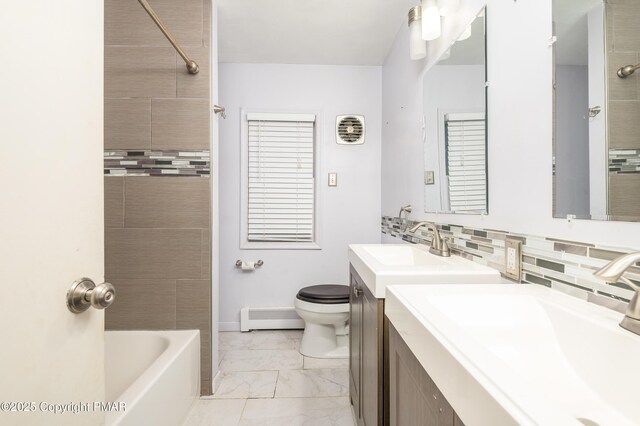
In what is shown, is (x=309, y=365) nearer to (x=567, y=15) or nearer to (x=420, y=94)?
(x=420, y=94)

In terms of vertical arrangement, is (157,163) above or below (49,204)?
above

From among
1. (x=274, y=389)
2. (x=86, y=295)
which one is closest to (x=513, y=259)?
(x=86, y=295)

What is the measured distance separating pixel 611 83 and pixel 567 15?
0.25 m

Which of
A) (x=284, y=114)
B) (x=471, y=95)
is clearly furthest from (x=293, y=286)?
(x=471, y=95)

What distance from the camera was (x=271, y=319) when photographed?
2680mm

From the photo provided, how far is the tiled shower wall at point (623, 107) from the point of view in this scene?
0.62m

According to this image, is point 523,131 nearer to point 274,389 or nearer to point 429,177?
point 429,177

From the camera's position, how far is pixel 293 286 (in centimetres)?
272

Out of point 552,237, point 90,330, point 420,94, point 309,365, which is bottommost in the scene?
point 309,365

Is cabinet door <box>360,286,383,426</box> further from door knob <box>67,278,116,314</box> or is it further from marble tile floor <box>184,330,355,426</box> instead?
door knob <box>67,278,116,314</box>

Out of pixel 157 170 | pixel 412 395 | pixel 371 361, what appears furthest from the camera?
pixel 157 170

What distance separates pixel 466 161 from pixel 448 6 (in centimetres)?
74

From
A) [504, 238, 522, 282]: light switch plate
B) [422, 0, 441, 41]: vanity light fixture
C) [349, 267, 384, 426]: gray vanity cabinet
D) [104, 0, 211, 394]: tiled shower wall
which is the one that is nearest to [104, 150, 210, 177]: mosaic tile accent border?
[104, 0, 211, 394]: tiled shower wall

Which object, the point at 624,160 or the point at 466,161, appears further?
the point at 466,161
